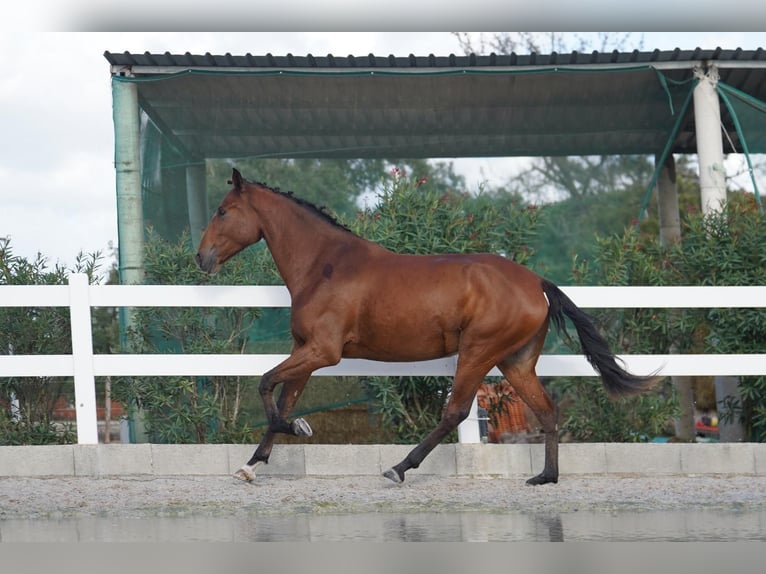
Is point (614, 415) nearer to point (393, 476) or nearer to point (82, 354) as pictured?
point (393, 476)

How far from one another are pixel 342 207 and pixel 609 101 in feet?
10.6

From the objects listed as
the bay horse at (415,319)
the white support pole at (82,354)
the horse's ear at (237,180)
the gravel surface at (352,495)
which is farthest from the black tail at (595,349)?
the white support pole at (82,354)

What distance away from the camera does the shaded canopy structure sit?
10.1 metres

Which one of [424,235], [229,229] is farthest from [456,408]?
[229,229]

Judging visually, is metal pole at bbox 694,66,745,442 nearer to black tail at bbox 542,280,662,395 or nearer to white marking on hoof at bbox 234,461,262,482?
black tail at bbox 542,280,662,395

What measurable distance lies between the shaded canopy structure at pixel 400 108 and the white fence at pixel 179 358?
1143 mm

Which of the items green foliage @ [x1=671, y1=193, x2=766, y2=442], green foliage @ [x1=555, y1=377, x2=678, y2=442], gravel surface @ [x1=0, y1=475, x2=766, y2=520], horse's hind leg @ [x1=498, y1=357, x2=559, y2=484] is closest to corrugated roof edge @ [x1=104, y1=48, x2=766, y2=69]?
green foliage @ [x1=671, y1=193, x2=766, y2=442]

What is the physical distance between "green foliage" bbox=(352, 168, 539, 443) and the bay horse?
1.01 m

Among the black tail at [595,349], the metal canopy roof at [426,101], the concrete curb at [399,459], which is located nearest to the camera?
the black tail at [595,349]

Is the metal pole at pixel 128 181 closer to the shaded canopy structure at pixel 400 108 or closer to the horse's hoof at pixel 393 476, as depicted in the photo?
the shaded canopy structure at pixel 400 108

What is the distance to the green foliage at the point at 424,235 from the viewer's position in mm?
9070

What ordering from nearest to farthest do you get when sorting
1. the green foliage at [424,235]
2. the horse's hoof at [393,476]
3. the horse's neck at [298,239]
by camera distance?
the horse's hoof at [393,476]
the horse's neck at [298,239]
the green foliage at [424,235]

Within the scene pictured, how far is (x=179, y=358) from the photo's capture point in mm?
8711

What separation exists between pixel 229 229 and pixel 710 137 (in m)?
5.12
